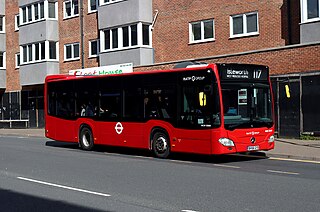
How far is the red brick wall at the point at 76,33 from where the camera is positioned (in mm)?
33156

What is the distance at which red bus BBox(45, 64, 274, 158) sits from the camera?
14148 millimetres

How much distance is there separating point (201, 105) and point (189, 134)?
1035mm

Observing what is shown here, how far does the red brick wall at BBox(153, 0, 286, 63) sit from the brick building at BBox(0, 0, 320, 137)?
5cm

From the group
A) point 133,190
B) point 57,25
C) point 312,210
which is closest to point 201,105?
point 133,190

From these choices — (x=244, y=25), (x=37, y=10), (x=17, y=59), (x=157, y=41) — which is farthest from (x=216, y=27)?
(x=17, y=59)

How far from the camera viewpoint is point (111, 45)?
30656 millimetres

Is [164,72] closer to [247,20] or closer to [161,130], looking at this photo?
[161,130]

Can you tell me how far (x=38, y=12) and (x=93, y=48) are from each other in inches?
243

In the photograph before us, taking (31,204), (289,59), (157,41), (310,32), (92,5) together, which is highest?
(92,5)

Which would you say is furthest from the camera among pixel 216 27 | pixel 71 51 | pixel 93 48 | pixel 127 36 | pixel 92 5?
pixel 71 51

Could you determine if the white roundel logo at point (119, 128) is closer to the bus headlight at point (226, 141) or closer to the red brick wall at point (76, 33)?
the bus headlight at point (226, 141)

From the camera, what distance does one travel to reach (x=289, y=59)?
808 inches

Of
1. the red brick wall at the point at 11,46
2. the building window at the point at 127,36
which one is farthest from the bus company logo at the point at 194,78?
the red brick wall at the point at 11,46

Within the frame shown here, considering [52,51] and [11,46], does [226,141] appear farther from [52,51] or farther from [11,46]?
[11,46]
